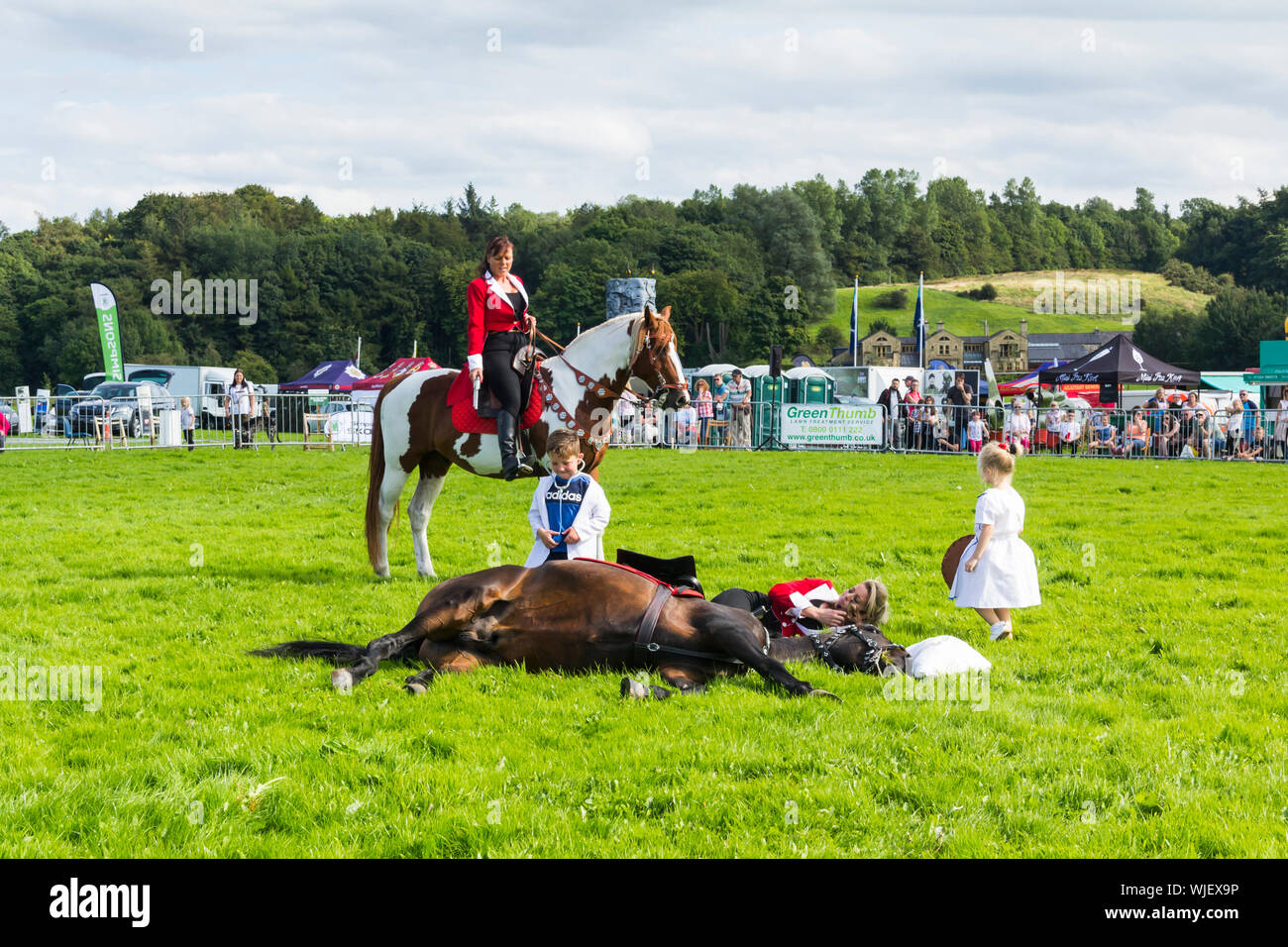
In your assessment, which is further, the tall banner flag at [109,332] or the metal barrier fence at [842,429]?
the tall banner flag at [109,332]

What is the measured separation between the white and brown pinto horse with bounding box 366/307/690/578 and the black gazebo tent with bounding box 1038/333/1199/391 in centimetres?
2736

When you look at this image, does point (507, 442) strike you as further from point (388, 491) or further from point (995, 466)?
point (995, 466)

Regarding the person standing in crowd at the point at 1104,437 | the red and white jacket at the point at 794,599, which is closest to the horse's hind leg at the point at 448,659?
the red and white jacket at the point at 794,599

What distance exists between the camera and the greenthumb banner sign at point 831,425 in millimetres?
28969

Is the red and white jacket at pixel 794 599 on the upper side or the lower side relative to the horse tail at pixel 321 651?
upper

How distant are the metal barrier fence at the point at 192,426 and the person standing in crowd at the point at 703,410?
10.2 meters

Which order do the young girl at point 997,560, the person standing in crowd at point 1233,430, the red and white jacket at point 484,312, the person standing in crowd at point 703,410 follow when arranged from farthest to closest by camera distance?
the person standing in crowd at point 703,410 < the person standing in crowd at point 1233,430 < the red and white jacket at point 484,312 < the young girl at point 997,560

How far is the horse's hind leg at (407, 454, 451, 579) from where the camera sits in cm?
1029

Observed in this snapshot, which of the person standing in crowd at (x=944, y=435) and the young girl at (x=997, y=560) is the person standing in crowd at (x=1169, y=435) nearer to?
the person standing in crowd at (x=944, y=435)

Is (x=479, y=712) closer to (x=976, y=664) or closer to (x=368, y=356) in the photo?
(x=976, y=664)

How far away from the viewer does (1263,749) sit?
501 centimetres

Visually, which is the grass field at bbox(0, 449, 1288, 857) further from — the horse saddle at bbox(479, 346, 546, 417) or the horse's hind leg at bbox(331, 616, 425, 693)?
the horse saddle at bbox(479, 346, 546, 417)
